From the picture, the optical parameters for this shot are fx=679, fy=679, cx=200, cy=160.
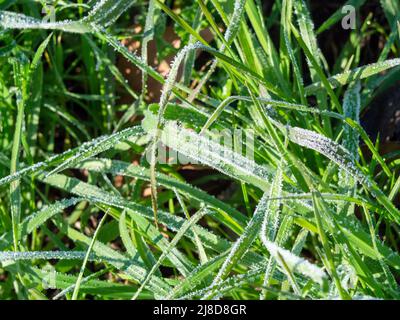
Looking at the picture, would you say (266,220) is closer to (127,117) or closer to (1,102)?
(127,117)

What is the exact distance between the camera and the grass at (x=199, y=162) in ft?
3.28

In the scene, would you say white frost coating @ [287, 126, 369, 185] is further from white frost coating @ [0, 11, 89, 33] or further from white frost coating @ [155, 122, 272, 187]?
white frost coating @ [0, 11, 89, 33]

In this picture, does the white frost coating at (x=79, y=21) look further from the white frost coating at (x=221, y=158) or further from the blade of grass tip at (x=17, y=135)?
the white frost coating at (x=221, y=158)

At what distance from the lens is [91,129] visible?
4.89ft

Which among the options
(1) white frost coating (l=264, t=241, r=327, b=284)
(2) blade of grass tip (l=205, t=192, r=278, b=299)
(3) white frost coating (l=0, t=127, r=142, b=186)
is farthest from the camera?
(3) white frost coating (l=0, t=127, r=142, b=186)

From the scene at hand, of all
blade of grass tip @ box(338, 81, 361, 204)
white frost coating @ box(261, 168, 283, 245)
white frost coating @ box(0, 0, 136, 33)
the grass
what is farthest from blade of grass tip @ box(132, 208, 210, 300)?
white frost coating @ box(0, 0, 136, 33)

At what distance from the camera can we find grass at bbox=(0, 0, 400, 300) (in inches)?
39.4

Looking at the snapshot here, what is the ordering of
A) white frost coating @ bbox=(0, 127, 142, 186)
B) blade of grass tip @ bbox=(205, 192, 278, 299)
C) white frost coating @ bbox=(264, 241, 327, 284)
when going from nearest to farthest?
white frost coating @ bbox=(264, 241, 327, 284)
blade of grass tip @ bbox=(205, 192, 278, 299)
white frost coating @ bbox=(0, 127, 142, 186)

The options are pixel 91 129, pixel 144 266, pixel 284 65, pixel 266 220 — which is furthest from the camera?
pixel 91 129

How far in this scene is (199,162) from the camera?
4.20 ft

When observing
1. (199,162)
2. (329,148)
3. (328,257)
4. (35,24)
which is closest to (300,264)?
(328,257)

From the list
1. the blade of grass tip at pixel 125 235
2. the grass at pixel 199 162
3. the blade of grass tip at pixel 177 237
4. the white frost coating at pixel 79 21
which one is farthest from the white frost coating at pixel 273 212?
the white frost coating at pixel 79 21
